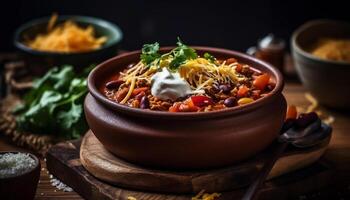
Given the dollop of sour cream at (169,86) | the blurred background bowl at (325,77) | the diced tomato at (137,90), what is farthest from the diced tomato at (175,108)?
the blurred background bowl at (325,77)

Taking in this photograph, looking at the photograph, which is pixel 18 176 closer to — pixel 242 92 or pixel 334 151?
pixel 242 92

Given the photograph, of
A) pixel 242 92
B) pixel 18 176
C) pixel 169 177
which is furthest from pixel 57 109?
pixel 242 92

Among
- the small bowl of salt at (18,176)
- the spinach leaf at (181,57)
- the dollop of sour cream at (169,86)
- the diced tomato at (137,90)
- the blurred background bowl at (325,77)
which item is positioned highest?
the spinach leaf at (181,57)

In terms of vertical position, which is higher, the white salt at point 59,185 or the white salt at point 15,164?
the white salt at point 15,164

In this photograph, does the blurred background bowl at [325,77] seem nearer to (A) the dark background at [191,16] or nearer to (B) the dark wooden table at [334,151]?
(B) the dark wooden table at [334,151]

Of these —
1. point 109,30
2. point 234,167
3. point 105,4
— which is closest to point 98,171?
point 234,167
